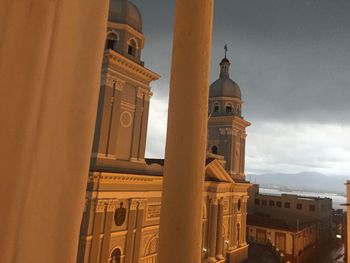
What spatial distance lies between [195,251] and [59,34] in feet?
9.26

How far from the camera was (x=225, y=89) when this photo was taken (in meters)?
33.0

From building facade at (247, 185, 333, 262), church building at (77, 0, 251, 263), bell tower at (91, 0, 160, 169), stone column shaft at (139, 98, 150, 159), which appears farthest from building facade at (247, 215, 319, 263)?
bell tower at (91, 0, 160, 169)

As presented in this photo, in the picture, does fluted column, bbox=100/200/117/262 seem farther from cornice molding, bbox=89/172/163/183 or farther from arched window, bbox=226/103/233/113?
arched window, bbox=226/103/233/113

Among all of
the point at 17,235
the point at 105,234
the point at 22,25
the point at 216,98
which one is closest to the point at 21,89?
the point at 22,25

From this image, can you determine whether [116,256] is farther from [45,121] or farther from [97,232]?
[45,121]

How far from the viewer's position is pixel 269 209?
157 ft

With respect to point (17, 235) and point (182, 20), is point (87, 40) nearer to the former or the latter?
point (17, 235)

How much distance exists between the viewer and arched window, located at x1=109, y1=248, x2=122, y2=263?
1590 centimetres

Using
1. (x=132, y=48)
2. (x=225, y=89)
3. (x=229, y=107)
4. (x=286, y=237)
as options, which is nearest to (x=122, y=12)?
(x=132, y=48)

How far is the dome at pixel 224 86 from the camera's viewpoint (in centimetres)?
3288

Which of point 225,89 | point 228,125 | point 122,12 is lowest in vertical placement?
point 228,125

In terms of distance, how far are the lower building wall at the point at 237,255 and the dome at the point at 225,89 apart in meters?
15.8

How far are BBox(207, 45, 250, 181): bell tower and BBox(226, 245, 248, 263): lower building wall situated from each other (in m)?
6.82

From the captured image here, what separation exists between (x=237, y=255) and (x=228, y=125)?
12627 millimetres
